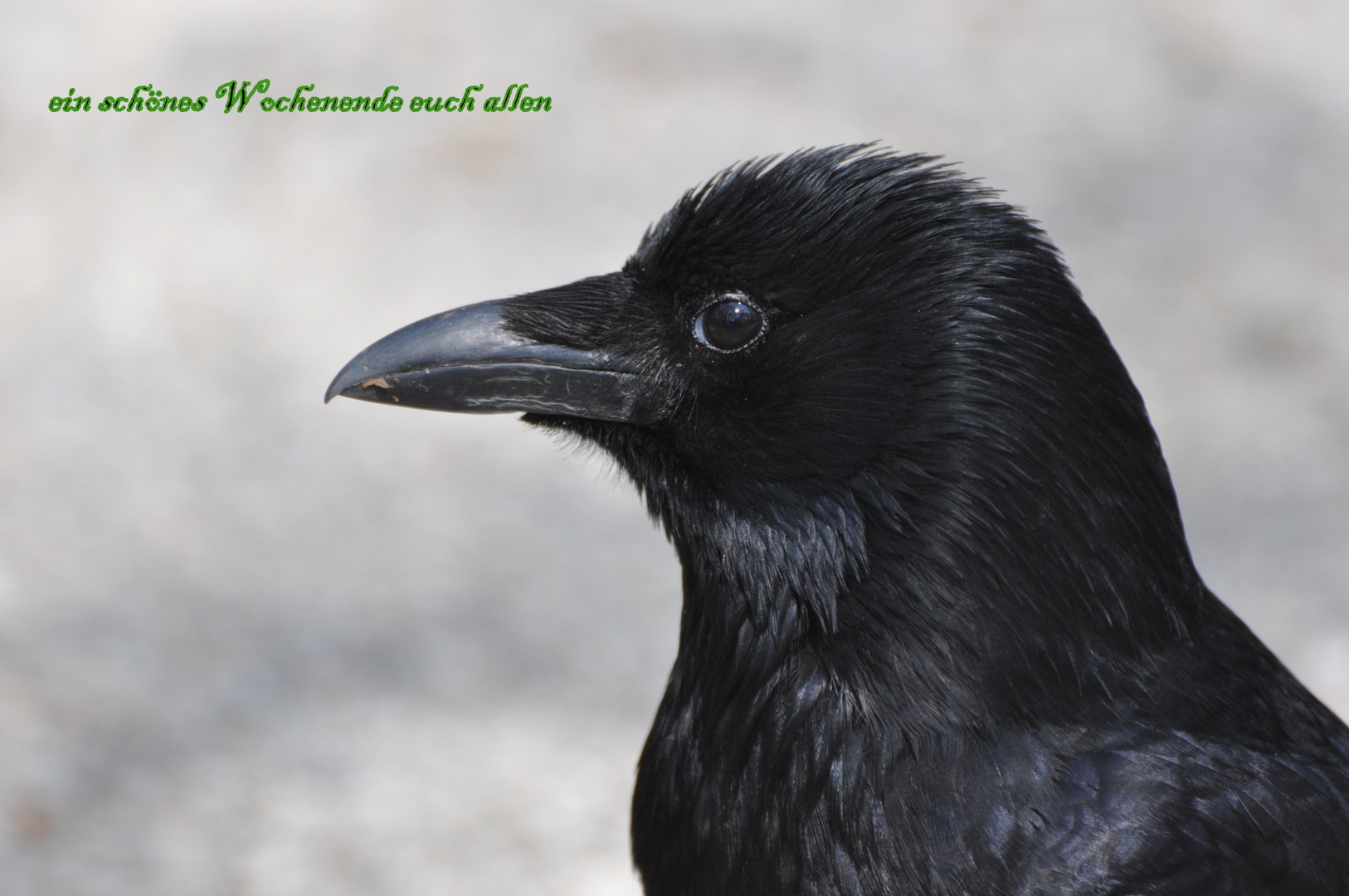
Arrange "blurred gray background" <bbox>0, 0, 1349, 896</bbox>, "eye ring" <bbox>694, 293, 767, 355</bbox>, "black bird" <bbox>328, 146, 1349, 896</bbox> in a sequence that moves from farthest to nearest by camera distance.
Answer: "blurred gray background" <bbox>0, 0, 1349, 896</bbox>, "eye ring" <bbox>694, 293, 767, 355</bbox>, "black bird" <bbox>328, 146, 1349, 896</bbox>

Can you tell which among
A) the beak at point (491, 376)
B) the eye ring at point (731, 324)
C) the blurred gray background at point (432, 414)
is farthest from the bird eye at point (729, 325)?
the blurred gray background at point (432, 414)

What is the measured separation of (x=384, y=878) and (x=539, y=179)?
397 cm

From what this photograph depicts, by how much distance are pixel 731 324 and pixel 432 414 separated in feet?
13.1

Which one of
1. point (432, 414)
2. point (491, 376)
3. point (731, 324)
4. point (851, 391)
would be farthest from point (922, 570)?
point (432, 414)

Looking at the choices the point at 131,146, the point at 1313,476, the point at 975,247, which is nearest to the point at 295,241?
the point at 131,146

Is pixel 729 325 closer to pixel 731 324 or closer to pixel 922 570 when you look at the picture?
pixel 731 324

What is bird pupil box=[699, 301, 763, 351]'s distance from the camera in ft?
8.60

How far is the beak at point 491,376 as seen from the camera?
2.71m

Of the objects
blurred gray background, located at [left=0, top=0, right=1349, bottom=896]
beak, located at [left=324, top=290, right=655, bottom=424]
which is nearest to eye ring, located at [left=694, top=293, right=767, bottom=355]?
beak, located at [left=324, top=290, right=655, bottom=424]

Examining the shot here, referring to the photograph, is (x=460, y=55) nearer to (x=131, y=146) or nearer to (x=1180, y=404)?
(x=131, y=146)

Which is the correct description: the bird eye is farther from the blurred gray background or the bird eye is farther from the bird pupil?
the blurred gray background

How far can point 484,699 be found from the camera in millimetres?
5195

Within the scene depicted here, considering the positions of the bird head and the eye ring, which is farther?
the eye ring

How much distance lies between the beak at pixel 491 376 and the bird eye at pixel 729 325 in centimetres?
15
